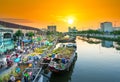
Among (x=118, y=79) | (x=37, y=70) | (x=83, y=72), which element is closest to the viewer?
(x=37, y=70)

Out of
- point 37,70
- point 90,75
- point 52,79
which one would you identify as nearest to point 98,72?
point 90,75

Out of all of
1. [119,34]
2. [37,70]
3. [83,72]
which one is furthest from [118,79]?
[119,34]

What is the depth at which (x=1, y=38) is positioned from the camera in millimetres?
37250

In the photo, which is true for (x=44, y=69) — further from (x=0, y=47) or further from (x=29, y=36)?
(x=29, y=36)

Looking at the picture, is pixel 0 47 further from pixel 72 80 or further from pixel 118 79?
pixel 118 79

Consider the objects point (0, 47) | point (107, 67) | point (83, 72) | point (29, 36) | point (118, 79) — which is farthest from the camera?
point (29, 36)

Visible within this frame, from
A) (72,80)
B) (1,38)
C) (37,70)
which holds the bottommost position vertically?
(72,80)

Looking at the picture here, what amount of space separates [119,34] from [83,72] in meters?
77.2

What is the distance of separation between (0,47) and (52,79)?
683 inches

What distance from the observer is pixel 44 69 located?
25766mm

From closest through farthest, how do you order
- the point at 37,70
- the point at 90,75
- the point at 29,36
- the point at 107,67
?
the point at 37,70 < the point at 90,75 < the point at 107,67 < the point at 29,36

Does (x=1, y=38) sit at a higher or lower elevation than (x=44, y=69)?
higher

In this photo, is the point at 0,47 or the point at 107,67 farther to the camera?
the point at 0,47

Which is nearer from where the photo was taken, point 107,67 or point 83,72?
point 83,72
